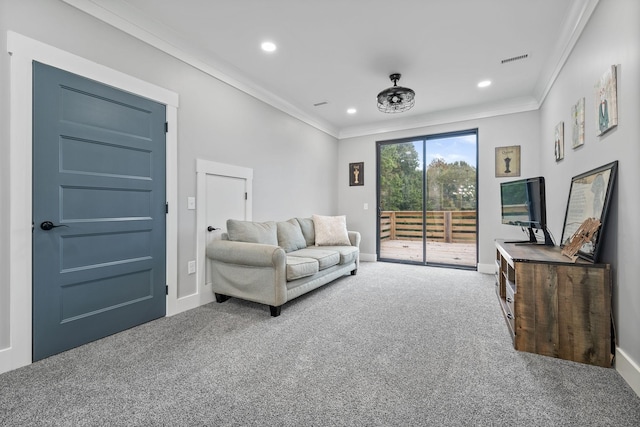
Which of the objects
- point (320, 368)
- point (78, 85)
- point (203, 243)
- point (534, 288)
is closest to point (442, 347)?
point (534, 288)

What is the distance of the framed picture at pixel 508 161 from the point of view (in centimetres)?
417

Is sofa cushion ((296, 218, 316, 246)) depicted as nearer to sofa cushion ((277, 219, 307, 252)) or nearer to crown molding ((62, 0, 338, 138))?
sofa cushion ((277, 219, 307, 252))

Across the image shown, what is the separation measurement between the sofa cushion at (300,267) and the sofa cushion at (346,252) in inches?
28.1

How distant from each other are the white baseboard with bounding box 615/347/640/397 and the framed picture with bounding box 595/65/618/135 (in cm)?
137

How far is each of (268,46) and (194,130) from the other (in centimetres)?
110

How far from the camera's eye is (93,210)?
211 cm

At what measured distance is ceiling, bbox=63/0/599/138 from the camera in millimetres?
2238

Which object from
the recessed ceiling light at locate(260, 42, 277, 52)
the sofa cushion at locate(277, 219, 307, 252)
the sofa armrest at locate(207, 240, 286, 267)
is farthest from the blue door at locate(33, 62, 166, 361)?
the sofa cushion at locate(277, 219, 307, 252)

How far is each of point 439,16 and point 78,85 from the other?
9.26 feet

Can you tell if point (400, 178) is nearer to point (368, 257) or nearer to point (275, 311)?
point (368, 257)

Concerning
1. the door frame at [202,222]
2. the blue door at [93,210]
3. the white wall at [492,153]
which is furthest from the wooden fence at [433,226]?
the blue door at [93,210]

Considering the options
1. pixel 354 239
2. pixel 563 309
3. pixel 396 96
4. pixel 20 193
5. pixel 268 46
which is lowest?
pixel 563 309

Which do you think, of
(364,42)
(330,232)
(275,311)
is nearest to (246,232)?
(275,311)

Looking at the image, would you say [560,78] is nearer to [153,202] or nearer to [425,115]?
[425,115]
